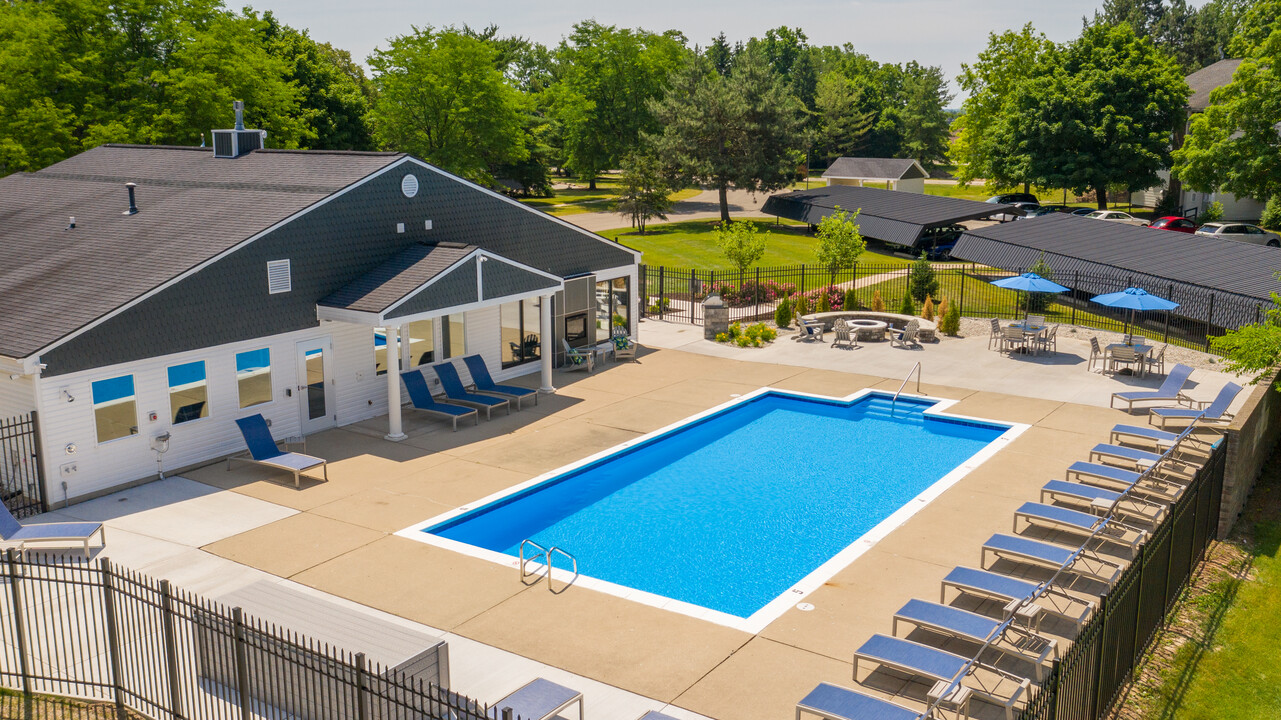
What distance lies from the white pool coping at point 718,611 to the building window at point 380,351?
Answer: 236 inches

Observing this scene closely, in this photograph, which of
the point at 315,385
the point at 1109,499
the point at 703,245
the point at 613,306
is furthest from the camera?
the point at 703,245

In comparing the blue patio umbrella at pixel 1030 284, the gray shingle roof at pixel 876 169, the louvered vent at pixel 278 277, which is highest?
the gray shingle roof at pixel 876 169

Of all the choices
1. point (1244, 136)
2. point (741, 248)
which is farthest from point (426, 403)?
point (1244, 136)

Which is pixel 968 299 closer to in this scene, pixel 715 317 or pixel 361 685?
pixel 715 317

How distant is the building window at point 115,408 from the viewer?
1720 centimetres

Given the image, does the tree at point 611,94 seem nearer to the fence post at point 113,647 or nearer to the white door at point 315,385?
the white door at point 315,385

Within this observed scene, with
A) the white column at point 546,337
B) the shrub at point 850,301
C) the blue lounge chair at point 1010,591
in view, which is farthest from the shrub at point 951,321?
the blue lounge chair at point 1010,591

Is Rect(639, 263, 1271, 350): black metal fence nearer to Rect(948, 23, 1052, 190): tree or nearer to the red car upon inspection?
the red car

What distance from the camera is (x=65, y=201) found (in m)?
24.5

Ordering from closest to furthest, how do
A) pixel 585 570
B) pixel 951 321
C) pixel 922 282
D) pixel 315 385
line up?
pixel 585 570, pixel 315 385, pixel 951 321, pixel 922 282

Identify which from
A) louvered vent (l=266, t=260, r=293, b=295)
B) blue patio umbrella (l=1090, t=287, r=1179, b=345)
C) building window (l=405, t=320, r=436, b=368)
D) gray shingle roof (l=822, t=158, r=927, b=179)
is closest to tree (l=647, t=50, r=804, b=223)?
gray shingle roof (l=822, t=158, r=927, b=179)

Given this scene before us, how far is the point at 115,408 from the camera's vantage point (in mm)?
17453

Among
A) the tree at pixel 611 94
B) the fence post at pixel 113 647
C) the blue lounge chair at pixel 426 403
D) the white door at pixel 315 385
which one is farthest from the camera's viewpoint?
the tree at pixel 611 94

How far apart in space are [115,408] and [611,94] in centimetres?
7296
